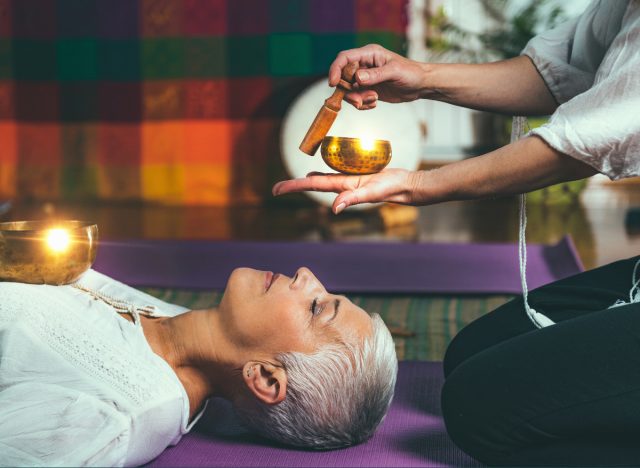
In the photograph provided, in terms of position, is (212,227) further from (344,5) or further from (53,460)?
(53,460)

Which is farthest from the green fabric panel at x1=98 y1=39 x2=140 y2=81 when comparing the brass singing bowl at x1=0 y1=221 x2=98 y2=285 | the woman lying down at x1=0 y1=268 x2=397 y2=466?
the woman lying down at x1=0 y1=268 x2=397 y2=466

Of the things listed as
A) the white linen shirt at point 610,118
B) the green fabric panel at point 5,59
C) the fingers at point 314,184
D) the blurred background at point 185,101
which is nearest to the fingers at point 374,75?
the fingers at point 314,184

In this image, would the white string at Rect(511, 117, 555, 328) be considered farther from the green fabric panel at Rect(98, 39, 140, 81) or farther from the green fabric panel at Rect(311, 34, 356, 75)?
the green fabric panel at Rect(98, 39, 140, 81)

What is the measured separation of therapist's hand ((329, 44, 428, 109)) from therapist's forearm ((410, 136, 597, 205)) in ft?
1.15

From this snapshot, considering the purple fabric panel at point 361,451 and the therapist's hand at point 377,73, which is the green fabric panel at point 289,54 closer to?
the therapist's hand at point 377,73

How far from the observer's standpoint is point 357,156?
1.81m

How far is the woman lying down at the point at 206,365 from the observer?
57.1 inches

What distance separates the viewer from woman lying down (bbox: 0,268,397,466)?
1.45m

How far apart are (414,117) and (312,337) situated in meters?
2.74

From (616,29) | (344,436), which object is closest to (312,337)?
(344,436)

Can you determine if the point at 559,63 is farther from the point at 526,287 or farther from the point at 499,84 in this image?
the point at 526,287

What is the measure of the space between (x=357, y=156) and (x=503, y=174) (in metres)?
0.32

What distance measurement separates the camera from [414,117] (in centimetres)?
418

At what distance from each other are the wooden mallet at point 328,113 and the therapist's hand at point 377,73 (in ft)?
0.06
